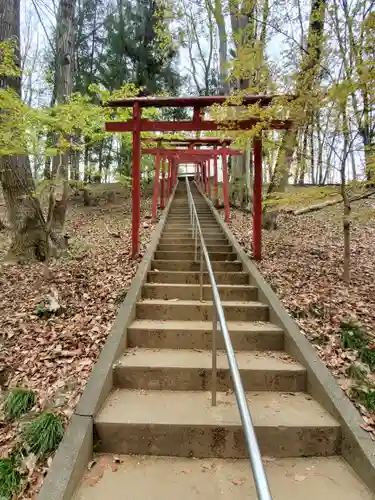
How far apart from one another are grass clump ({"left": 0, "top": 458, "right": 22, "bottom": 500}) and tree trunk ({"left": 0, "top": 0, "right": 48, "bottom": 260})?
15.5 feet

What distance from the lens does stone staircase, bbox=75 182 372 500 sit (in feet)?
7.72

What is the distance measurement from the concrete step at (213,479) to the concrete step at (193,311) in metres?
2.00

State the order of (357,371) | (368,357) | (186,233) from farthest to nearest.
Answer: (186,233), (368,357), (357,371)

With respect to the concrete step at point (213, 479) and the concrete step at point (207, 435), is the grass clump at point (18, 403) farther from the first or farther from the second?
the concrete step at point (213, 479)

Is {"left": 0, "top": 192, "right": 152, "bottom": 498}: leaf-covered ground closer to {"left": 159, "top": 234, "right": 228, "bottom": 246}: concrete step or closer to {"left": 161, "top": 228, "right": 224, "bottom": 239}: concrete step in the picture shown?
{"left": 159, "top": 234, "right": 228, "bottom": 246}: concrete step

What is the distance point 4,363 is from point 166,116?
19745 mm

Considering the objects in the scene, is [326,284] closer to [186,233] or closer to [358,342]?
Answer: [358,342]

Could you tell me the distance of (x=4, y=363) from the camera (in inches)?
145

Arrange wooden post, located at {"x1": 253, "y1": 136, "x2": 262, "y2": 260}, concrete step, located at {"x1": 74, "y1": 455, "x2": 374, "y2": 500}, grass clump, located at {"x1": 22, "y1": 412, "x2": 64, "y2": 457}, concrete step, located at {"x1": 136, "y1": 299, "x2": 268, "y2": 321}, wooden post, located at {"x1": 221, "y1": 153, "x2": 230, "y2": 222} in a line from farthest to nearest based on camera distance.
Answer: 1. wooden post, located at {"x1": 221, "y1": 153, "x2": 230, "y2": 222}
2. wooden post, located at {"x1": 253, "y1": 136, "x2": 262, "y2": 260}
3. concrete step, located at {"x1": 136, "y1": 299, "x2": 268, "y2": 321}
4. grass clump, located at {"x1": 22, "y1": 412, "x2": 64, "y2": 457}
5. concrete step, located at {"x1": 74, "y1": 455, "x2": 374, "y2": 500}

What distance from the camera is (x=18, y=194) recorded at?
695 cm

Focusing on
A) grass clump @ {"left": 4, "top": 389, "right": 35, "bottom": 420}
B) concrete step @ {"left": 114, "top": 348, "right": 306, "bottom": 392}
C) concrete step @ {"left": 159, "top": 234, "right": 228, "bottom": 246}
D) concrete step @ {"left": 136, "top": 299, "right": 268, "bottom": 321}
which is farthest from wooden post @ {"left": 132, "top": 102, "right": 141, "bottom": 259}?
grass clump @ {"left": 4, "top": 389, "right": 35, "bottom": 420}

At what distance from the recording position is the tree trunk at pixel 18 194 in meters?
6.65

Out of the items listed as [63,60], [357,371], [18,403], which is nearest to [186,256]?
[357,371]

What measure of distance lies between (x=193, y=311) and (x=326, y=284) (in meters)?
2.42
